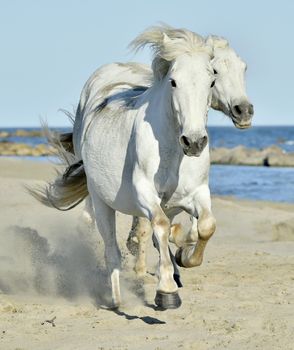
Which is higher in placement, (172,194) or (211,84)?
(211,84)

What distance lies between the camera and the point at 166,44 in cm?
604

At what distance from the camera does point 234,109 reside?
695cm

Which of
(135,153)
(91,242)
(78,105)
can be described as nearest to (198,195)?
(135,153)

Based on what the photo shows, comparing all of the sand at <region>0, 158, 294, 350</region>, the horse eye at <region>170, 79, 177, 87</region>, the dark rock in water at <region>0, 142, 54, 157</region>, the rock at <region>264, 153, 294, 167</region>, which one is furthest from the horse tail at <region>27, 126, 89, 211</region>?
the dark rock in water at <region>0, 142, 54, 157</region>

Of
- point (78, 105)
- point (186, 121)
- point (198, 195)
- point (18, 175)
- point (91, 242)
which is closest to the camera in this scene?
point (186, 121)

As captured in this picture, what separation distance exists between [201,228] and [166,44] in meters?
1.28

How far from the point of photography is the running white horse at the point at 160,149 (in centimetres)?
571

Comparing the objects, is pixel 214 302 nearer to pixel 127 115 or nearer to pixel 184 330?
pixel 184 330

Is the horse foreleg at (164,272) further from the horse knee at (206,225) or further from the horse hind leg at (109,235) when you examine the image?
the horse hind leg at (109,235)

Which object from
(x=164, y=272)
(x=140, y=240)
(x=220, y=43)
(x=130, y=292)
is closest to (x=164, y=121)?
(x=164, y=272)

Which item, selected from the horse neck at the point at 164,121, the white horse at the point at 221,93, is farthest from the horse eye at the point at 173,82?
the white horse at the point at 221,93

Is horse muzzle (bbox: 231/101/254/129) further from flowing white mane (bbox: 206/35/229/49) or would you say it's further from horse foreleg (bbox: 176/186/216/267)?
horse foreleg (bbox: 176/186/216/267)

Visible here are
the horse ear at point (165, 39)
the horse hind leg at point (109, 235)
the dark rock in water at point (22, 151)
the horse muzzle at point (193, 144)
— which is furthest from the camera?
the dark rock in water at point (22, 151)

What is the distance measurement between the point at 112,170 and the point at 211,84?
1.36 m
